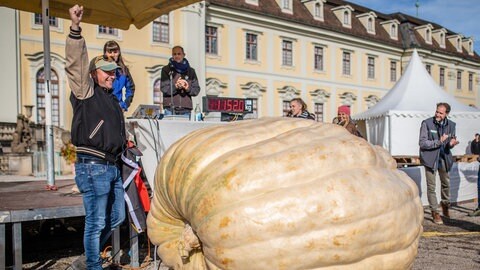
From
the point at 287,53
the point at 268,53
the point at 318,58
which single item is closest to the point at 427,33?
the point at 318,58

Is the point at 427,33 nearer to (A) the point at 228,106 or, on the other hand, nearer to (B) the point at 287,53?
(B) the point at 287,53

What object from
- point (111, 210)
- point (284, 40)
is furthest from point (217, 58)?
point (111, 210)

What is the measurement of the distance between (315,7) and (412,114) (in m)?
18.1

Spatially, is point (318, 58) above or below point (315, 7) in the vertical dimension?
below

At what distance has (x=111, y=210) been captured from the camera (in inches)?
134

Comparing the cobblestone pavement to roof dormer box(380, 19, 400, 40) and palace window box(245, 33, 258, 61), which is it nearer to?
palace window box(245, 33, 258, 61)

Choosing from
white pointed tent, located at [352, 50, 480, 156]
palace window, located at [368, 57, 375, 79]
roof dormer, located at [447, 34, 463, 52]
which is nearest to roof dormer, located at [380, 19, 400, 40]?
palace window, located at [368, 57, 375, 79]

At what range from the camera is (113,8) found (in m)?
5.85

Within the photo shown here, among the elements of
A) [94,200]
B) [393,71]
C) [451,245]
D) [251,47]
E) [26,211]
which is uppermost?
[251,47]

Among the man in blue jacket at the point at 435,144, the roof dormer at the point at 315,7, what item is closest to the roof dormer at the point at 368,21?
the roof dormer at the point at 315,7

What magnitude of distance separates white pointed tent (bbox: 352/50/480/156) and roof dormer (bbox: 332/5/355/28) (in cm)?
1762

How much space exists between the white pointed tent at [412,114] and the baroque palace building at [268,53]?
14.5ft

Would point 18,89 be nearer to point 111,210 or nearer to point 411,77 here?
point 411,77

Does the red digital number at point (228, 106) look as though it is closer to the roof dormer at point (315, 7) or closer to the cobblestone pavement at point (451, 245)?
the cobblestone pavement at point (451, 245)
